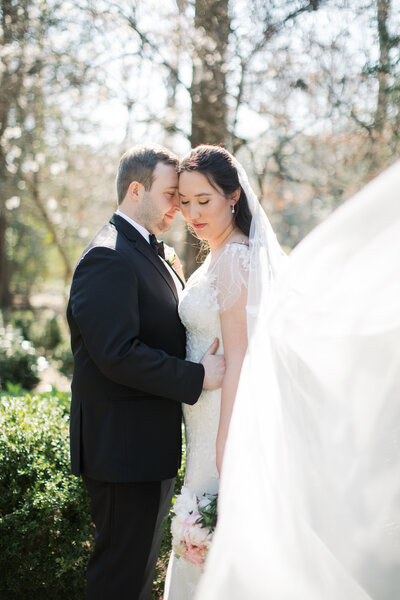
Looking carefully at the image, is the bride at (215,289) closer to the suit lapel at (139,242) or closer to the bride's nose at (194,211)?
the bride's nose at (194,211)

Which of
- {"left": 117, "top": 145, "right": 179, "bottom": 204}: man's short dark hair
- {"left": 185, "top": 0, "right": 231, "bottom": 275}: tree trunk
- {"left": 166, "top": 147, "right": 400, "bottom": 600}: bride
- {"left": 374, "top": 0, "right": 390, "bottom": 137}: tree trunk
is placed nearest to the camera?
{"left": 166, "top": 147, "right": 400, "bottom": 600}: bride

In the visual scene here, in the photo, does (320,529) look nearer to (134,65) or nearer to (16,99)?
(134,65)

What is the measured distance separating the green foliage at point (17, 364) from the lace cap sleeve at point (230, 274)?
648cm

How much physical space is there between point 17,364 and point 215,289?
21.8ft

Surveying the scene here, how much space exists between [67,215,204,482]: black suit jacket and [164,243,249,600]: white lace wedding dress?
0.29ft

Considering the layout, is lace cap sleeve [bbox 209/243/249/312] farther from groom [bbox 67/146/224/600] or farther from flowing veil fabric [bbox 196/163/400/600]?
flowing veil fabric [bbox 196/163/400/600]

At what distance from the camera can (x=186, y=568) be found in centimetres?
275

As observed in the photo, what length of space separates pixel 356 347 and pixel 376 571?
75cm

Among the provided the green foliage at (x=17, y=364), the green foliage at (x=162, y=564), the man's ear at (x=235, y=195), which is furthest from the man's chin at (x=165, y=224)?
the green foliage at (x=17, y=364)

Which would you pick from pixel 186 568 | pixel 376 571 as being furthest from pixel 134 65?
pixel 376 571

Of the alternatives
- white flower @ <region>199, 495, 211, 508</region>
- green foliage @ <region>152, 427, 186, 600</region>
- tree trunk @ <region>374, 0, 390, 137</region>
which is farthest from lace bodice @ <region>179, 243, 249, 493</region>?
tree trunk @ <region>374, 0, 390, 137</region>

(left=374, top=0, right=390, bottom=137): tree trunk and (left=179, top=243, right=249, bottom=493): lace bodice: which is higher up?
(left=374, top=0, right=390, bottom=137): tree trunk

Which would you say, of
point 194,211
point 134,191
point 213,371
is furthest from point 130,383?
point 134,191

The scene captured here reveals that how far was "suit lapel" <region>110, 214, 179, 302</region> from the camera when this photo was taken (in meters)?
2.73
